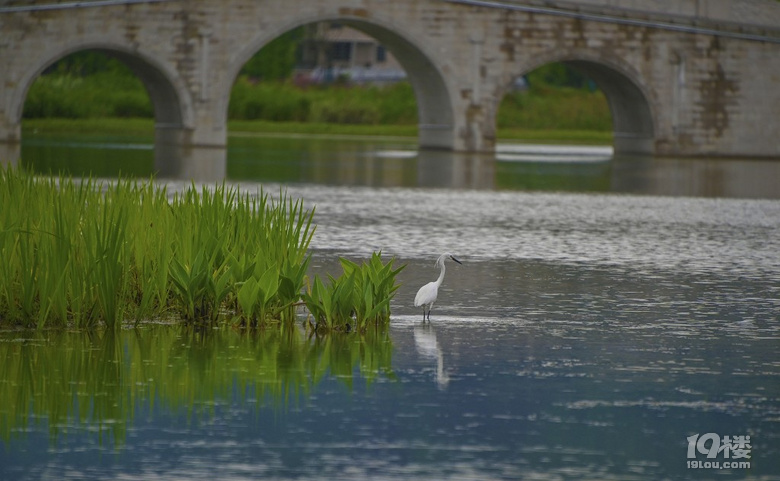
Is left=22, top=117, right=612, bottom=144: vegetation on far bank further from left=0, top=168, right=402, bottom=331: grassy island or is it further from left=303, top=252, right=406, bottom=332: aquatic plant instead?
left=303, top=252, right=406, bottom=332: aquatic plant

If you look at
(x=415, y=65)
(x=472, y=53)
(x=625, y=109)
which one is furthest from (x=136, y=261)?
(x=625, y=109)

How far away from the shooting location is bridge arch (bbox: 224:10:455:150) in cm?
3928

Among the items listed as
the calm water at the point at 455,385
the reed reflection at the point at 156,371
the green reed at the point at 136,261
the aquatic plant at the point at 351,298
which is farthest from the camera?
the aquatic plant at the point at 351,298

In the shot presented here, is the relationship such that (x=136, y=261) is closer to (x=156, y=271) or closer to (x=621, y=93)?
(x=156, y=271)

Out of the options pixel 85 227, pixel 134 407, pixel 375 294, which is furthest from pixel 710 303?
pixel 134 407

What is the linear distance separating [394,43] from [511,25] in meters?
3.20

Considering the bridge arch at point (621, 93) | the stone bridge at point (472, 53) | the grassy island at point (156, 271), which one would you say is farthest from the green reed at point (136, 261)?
Answer: the bridge arch at point (621, 93)

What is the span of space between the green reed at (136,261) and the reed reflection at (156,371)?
0.19 meters

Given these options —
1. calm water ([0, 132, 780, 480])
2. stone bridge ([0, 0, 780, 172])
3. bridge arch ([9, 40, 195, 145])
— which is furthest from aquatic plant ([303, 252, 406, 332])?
bridge arch ([9, 40, 195, 145])

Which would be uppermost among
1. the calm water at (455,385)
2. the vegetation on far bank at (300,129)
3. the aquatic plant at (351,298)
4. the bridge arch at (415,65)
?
the bridge arch at (415,65)

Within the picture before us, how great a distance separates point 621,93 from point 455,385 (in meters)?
38.9

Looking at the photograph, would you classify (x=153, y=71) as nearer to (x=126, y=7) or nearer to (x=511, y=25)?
(x=126, y=7)

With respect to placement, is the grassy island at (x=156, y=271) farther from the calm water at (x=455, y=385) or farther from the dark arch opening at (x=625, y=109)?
the dark arch opening at (x=625, y=109)

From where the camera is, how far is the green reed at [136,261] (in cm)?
817
